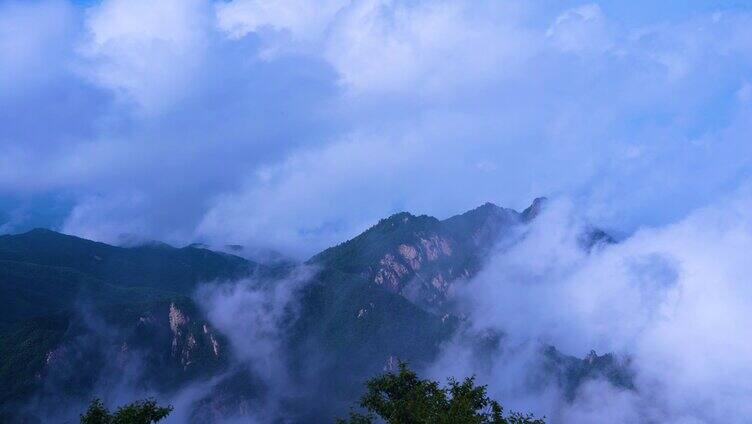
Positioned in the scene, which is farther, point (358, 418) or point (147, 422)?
point (358, 418)

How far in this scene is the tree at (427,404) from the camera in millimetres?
88581

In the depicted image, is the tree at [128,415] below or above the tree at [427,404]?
below

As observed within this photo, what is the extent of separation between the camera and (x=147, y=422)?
8931cm

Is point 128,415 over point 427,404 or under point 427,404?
under

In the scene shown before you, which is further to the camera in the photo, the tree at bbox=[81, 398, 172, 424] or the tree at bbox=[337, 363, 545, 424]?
the tree at bbox=[337, 363, 545, 424]

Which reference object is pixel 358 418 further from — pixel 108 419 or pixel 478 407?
pixel 108 419

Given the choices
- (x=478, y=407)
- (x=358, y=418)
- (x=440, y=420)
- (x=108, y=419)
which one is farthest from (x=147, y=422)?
(x=478, y=407)

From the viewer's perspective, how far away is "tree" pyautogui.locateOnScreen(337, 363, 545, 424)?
8858cm

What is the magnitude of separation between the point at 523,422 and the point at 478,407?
8.48 metres

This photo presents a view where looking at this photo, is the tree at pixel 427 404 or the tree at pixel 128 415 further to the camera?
the tree at pixel 427 404

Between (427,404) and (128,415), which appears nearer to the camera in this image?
(128,415)

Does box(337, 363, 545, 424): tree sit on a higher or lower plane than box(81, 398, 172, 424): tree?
higher

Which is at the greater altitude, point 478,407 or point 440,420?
point 478,407

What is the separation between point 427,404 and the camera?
97.4m
